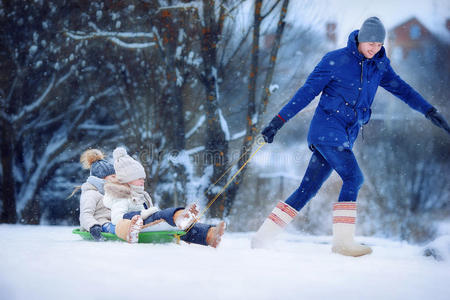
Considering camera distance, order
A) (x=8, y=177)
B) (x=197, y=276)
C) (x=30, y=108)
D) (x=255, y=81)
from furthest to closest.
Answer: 1. (x=8, y=177)
2. (x=30, y=108)
3. (x=255, y=81)
4. (x=197, y=276)

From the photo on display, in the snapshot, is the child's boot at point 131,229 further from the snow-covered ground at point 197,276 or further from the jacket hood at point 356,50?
the jacket hood at point 356,50

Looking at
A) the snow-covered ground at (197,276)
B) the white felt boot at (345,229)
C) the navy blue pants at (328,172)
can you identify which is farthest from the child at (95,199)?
the white felt boot at (345,229)

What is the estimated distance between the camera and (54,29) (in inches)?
208

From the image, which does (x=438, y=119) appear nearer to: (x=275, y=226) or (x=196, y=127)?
(x=275, y=226)

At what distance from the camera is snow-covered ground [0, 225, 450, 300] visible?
3.80 feet

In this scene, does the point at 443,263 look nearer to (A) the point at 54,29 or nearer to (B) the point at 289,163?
(B) the point at 289,163

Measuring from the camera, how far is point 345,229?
2164 millimetres

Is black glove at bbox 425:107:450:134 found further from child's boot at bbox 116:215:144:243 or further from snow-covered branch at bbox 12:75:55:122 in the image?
snow-covered branch at bbox 12:75:55:122

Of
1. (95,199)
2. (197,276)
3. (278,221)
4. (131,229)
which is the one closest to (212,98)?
(95,199)

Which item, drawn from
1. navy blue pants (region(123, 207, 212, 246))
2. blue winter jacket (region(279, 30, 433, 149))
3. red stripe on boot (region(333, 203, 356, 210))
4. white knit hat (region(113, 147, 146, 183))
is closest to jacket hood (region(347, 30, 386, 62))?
blue winter jacket (region(279, 30, 433, 149))

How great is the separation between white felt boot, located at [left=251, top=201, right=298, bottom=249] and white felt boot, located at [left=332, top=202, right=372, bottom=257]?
0.89ft

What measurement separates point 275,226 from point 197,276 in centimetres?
110

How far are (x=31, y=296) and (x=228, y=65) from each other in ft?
13.9

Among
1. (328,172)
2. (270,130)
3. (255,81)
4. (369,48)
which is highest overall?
(255,81)
